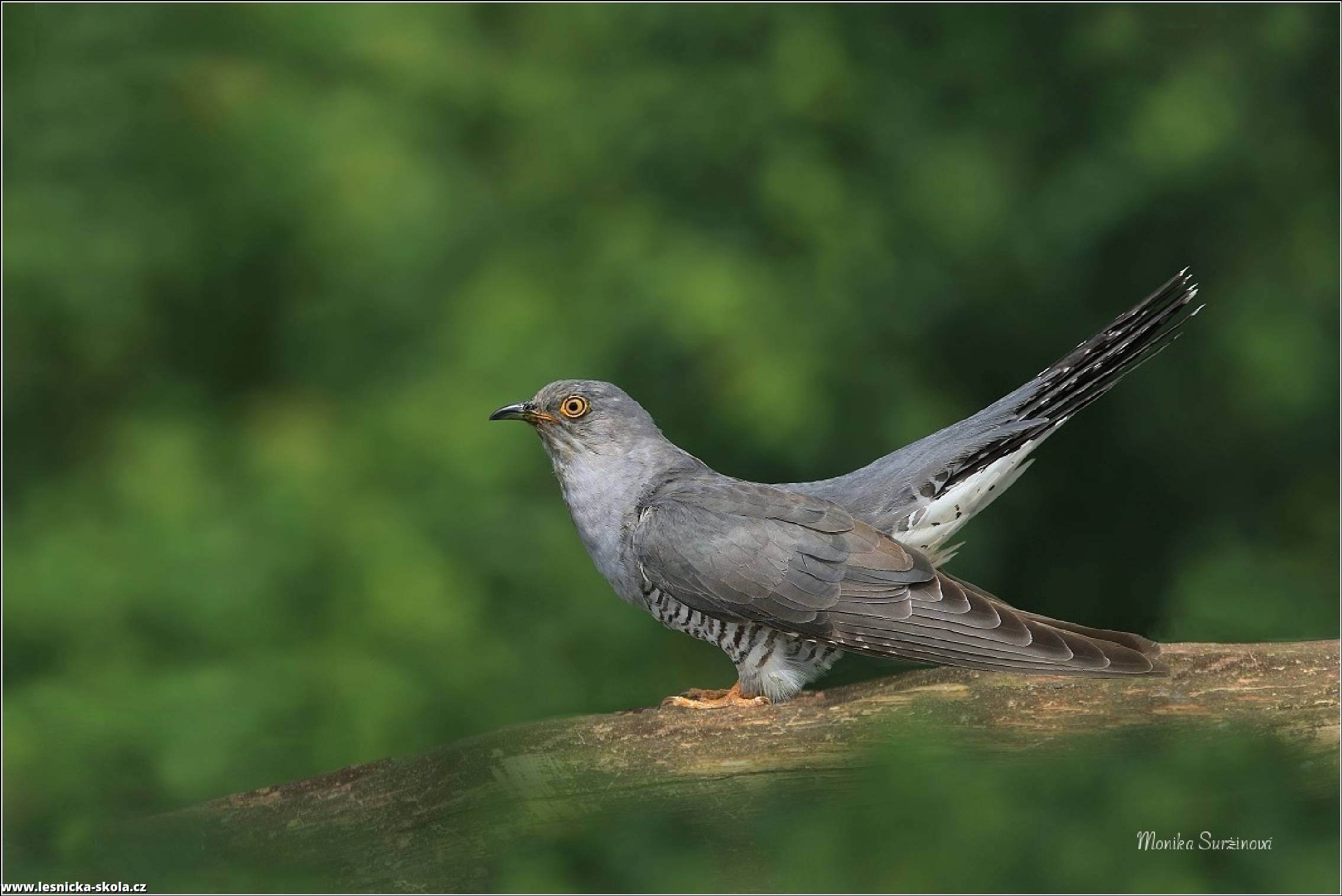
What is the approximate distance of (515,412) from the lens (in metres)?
3.33

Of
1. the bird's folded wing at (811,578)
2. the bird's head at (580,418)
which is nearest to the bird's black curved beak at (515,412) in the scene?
the bird's head at (580,418)

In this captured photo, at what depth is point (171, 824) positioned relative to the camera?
315 cm

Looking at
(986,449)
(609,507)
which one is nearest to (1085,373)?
(986,449)

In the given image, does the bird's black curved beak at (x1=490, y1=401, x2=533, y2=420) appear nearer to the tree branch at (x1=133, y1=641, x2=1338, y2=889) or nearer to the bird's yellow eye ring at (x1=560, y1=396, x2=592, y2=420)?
the bird's yellow eye ring at (x1=560, y1=396, x2=592, y2=420)

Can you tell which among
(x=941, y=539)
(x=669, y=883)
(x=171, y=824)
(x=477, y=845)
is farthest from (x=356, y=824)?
(x=941, y=539)

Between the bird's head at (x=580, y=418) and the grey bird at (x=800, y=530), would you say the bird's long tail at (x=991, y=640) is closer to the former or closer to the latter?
the grey bird at (x=800, y=530)

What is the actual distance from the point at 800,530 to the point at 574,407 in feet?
2.29

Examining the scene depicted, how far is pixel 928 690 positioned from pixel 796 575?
0.45m

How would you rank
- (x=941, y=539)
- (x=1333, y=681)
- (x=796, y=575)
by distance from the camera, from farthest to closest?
(x=941, y=539) → (x=796, y=575) → (x=1333, y=681)

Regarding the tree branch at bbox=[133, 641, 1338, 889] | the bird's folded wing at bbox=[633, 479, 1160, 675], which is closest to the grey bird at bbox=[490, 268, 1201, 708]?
the bird's folded wing at bbox=[633, 479, 1160, 675]

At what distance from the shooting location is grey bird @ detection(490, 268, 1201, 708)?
3164 millimetres

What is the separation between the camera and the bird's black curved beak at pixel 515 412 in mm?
3289

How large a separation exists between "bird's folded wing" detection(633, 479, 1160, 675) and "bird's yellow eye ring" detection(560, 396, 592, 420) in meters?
0.30

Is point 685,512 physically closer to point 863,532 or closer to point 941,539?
point 863,532
